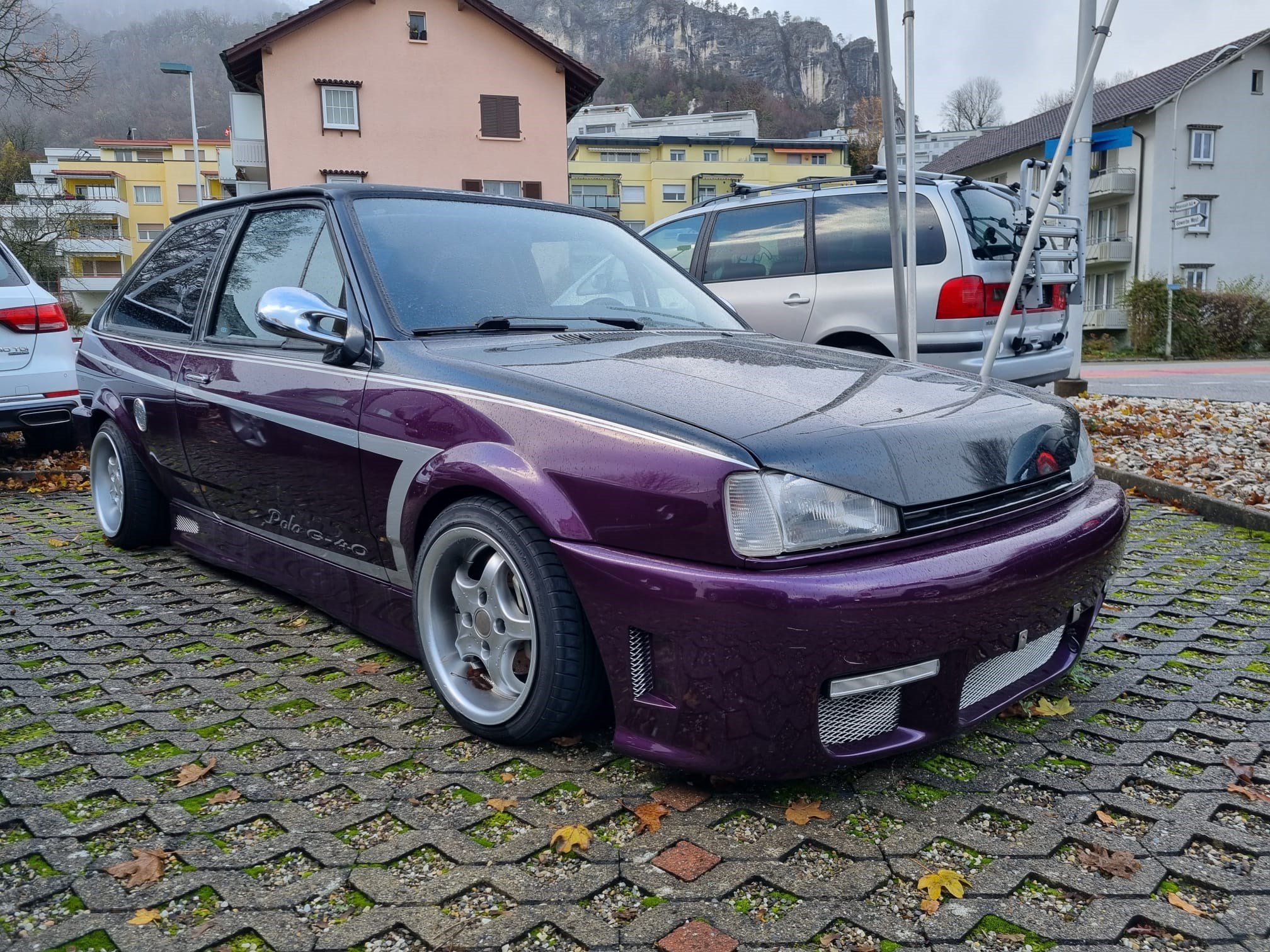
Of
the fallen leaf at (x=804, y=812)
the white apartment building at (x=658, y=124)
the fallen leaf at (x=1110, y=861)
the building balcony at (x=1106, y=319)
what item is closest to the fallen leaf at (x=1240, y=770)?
the fallen leaf at (x=1110, y=861)

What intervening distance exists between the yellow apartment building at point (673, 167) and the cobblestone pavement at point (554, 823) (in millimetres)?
59204

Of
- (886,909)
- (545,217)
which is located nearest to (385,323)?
(545,217)

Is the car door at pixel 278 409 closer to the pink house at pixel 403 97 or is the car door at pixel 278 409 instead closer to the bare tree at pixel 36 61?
the bare tree at pixel 36 61

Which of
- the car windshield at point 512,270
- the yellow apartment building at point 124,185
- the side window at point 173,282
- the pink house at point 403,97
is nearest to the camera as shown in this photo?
the car windshield at point 512,270

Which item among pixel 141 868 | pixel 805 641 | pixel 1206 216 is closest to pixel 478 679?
pixel 141 868

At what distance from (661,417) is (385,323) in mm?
1183

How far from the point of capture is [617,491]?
237 centimetres

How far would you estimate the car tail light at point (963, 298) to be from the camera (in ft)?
22.5

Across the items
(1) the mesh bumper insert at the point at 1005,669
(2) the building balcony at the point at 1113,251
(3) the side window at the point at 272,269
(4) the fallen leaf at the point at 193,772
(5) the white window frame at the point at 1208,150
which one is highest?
(5) the white window frame at the point at 1208,150

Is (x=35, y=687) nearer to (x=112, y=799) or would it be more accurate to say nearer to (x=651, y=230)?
(x=112, y=799)

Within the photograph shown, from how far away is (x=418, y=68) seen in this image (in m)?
36.3

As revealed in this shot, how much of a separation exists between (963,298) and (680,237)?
273cm

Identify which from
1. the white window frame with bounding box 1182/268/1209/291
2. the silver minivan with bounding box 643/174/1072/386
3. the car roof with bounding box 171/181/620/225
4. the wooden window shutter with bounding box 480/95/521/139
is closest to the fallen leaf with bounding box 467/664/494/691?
the car roof with bounding box 171/181/620/225

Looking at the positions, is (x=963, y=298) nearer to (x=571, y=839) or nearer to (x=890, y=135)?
(x=890, y=135)
